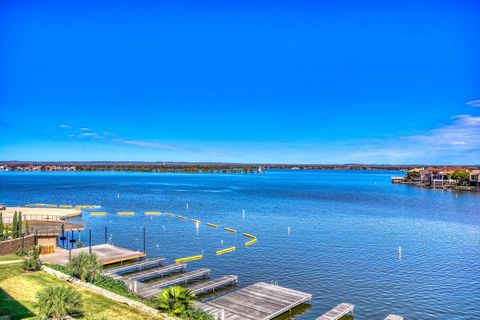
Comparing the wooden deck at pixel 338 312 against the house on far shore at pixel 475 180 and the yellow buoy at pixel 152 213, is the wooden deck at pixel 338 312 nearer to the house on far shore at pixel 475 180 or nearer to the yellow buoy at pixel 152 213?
the yellow buoy at pixel 152 213

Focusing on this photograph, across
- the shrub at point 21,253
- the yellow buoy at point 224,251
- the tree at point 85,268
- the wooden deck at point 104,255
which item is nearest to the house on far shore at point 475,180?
the yellow buoy at point 224,251

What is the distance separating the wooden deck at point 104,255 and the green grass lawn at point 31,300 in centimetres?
839

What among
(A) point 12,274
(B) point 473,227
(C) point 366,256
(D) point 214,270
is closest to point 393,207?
(B) point 473,227

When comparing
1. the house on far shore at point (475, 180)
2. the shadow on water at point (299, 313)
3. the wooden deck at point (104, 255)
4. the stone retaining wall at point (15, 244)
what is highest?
the house on far shore at point (475, 180)

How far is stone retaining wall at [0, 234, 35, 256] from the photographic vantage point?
37.1 metres

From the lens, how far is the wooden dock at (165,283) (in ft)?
101

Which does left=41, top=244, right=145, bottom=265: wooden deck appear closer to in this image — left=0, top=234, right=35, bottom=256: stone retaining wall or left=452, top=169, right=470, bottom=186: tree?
left=0, top=234, right=35, bottom=256: stone retaining wall

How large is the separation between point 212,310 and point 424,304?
18023 millimetres

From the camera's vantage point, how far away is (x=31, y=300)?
24203mm

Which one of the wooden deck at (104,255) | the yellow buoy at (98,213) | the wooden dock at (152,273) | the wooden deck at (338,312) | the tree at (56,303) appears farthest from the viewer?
the yellow buoy at (98,213)

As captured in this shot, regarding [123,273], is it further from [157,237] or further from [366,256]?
[366,256]

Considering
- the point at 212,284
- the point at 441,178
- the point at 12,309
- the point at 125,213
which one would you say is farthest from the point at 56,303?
the point at 441,178

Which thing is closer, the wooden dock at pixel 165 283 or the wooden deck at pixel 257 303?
the wooden deck at pixel 257 303

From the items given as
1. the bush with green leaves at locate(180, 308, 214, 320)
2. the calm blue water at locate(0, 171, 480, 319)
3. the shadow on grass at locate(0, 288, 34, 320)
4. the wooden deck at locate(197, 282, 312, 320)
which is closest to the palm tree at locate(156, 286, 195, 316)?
the bush with green leaves at locate(180, 308, 214, 320)
